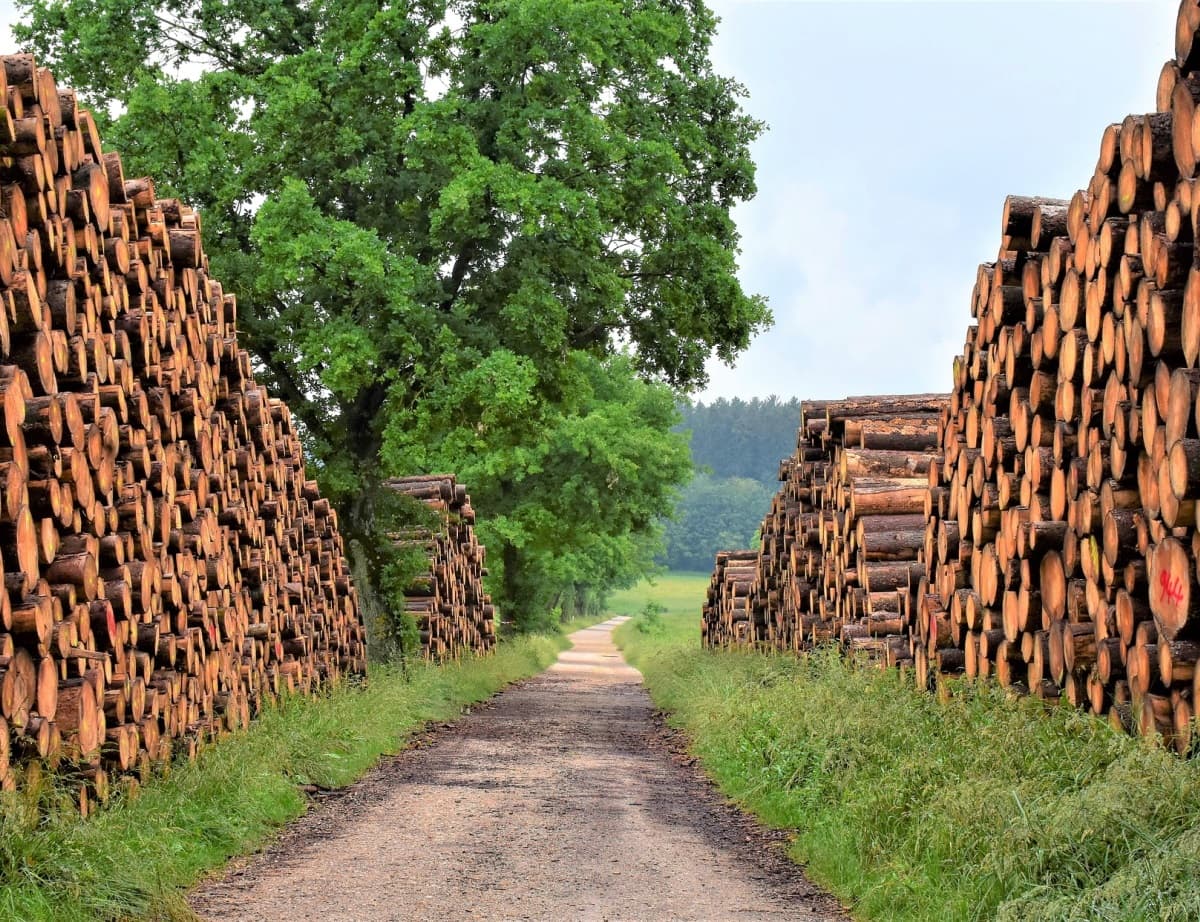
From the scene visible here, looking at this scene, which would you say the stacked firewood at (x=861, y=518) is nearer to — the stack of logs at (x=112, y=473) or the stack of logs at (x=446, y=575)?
the stack of logs at (x=112, y=473)

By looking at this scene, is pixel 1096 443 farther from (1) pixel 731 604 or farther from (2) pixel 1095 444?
(1) pixel 731 604

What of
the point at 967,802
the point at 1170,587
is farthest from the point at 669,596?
the point at 967,802

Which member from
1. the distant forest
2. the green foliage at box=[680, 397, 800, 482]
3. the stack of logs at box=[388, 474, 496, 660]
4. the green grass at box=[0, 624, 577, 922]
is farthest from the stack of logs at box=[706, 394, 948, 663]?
the green foliage at box=[680, 397, 800, 482]

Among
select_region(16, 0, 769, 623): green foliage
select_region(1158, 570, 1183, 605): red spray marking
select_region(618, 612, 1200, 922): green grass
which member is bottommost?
select_region(618, 612, 1200, 922): green grass

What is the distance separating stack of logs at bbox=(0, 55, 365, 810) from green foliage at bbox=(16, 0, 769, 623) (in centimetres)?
681

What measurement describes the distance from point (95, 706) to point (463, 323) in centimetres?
1332

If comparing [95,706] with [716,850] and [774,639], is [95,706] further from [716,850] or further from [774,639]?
[774,639]

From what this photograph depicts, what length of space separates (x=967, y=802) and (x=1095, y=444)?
2.41m

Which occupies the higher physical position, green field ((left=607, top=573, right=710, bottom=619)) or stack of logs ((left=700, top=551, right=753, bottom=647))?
stack of logs ((left=700, top=551, right=753, bottom=647))

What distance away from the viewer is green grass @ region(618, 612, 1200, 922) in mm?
5254

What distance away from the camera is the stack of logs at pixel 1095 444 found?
6.66 m

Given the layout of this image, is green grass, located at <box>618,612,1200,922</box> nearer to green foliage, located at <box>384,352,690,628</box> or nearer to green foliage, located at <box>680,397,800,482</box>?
green foliage, located at <box>384,352,690,628</box>

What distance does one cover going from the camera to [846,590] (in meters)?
15.1

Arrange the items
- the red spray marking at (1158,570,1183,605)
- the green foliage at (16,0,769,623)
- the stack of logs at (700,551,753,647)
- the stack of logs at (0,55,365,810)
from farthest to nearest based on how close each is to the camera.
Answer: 1. the stack of logs at (700,551,753,647)
2. the green foliage at (16,0,769,623)
3. the stack of logs at (0,55,365,810)
4. the red spray marking at (1158,570,1183,605)
